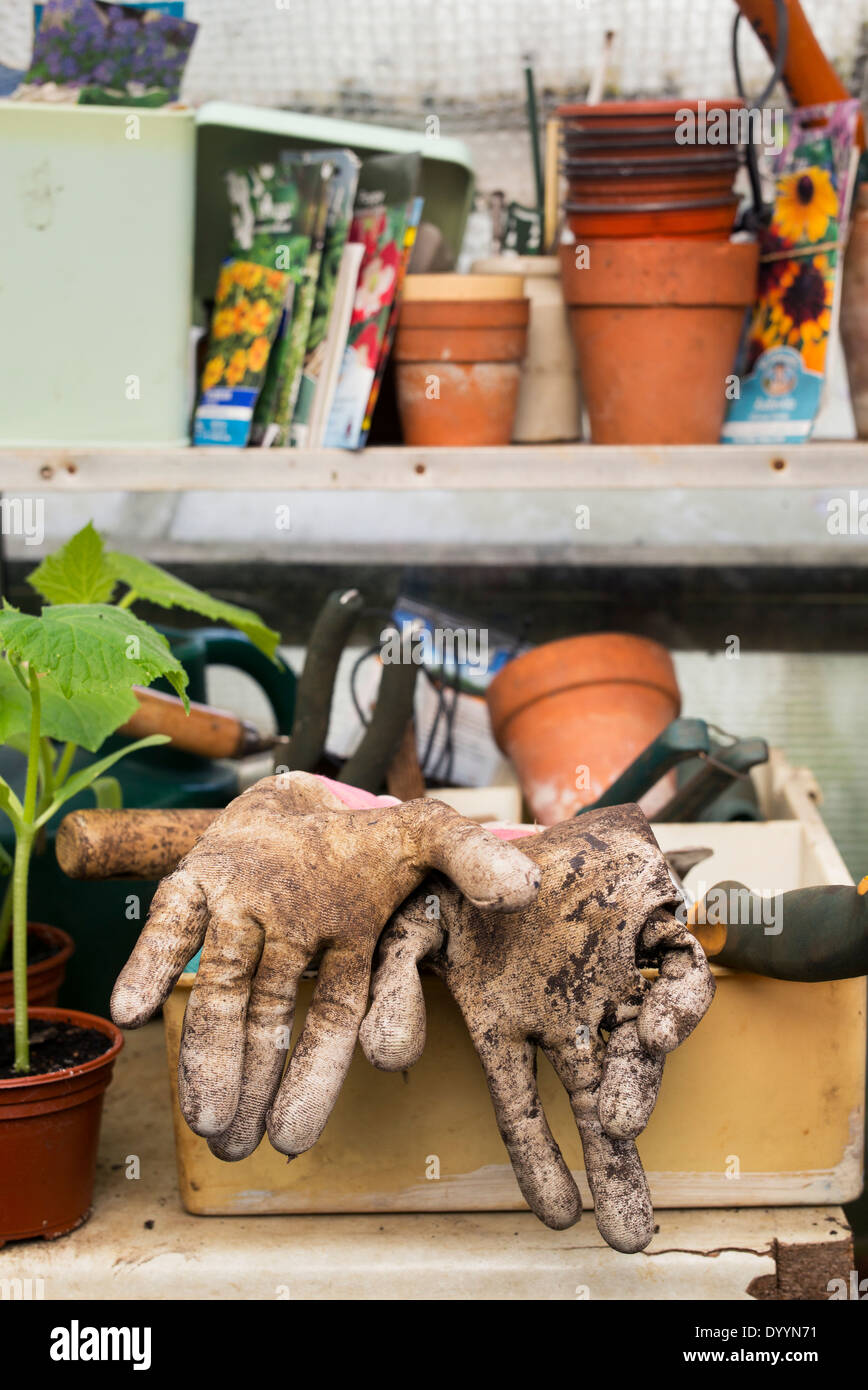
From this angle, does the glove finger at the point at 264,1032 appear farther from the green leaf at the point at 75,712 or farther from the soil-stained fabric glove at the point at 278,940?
the green leaf at the point at 75,712

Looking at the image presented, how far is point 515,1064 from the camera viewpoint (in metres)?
0.73

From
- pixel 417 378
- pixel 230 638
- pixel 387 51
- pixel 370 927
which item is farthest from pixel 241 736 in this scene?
pixel 387 51

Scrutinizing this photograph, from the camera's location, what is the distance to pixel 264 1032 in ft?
2.31

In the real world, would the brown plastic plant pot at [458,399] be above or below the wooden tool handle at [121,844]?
above

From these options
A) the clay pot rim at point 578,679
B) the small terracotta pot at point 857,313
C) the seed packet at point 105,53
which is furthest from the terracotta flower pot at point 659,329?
the seed packet at point 105,53

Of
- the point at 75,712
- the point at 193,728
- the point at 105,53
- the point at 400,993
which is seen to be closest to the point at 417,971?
the point at 400,993

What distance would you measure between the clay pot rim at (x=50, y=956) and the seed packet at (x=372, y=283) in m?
0.52

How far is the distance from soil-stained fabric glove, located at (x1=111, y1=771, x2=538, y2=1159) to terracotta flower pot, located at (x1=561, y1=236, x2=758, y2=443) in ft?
1.92

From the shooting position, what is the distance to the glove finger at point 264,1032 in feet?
2.30

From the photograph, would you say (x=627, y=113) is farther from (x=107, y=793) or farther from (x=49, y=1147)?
(x=49, y=1147)

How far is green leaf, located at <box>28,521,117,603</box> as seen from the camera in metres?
0.95

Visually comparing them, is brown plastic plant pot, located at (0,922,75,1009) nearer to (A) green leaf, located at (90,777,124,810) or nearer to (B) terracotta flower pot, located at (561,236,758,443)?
(A) green leaf, located at (90,777,124,810)

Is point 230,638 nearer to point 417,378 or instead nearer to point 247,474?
point 247,474

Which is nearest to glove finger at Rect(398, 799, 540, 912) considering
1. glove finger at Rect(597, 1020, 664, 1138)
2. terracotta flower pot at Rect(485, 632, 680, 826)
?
glove finger at Rect(597, 1020, 664, 1138)
